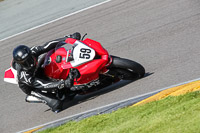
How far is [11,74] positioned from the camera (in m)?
8.18

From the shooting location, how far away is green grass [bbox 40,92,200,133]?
16.7 feet

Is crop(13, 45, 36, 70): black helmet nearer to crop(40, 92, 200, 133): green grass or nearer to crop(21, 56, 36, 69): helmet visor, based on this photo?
crop(21, 56, 36, 69): helmet visor

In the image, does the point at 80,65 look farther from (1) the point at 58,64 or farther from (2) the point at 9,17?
(2) the point at 9,17

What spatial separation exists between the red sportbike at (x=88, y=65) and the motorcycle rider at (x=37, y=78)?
0.19 meters

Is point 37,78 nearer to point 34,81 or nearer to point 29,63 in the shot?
point 34,81

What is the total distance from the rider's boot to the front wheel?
1401 millimetres

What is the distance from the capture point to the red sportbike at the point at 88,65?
734cm

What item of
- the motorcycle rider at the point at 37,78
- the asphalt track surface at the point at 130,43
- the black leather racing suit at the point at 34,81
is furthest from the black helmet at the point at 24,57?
the asphalt track surface at the point at 130,43

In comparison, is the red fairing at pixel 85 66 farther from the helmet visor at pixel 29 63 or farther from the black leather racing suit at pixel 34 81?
the helmet visor at pixel 29 63

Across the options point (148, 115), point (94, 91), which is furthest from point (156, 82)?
point (148, 115)

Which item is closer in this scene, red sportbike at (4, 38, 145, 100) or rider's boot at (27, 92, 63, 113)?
red sportbike at (4, 38, 145, 100)

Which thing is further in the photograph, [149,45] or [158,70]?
[149,45]

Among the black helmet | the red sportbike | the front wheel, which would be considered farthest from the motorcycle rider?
the front wheel

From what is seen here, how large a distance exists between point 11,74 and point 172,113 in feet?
13.1
